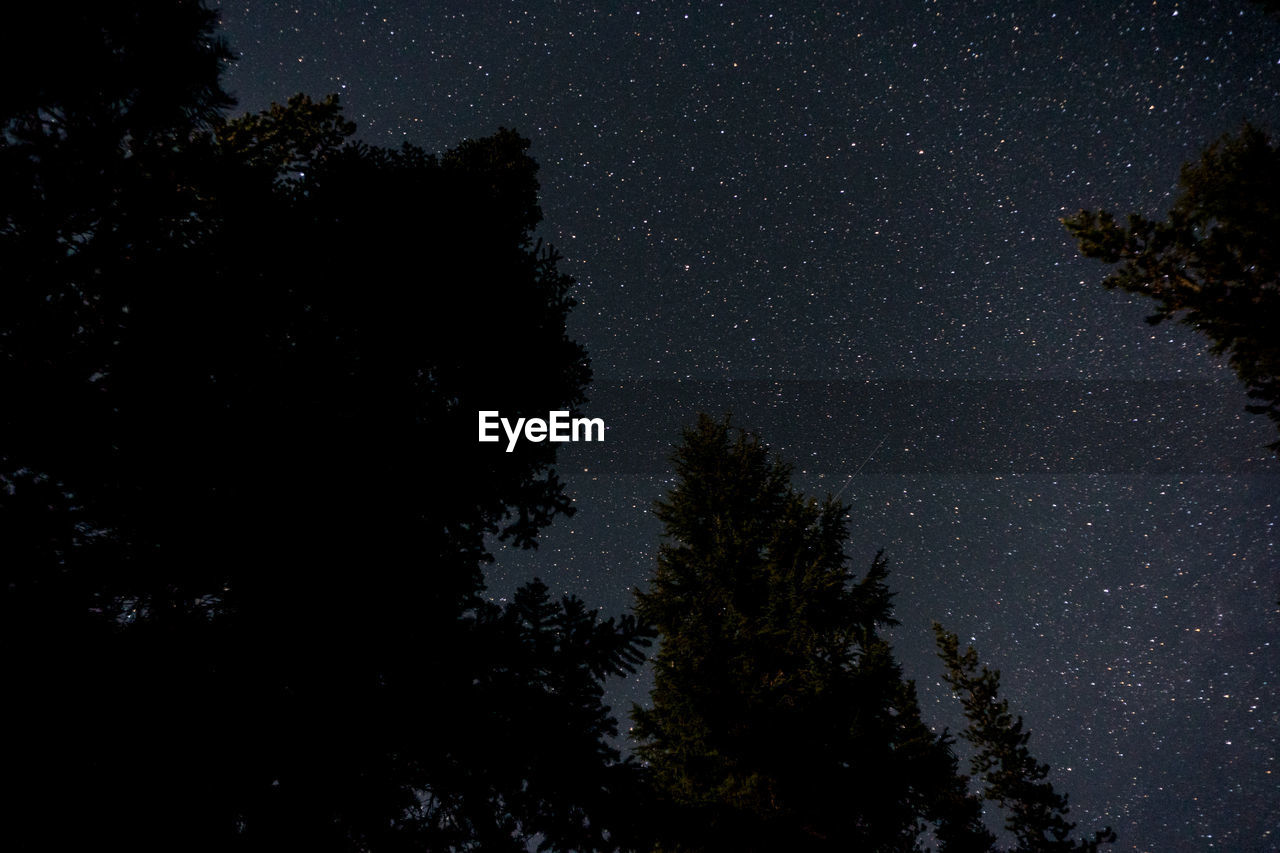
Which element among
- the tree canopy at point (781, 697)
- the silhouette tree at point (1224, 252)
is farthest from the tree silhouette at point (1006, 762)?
the silhouette tree at point (1224, 252)

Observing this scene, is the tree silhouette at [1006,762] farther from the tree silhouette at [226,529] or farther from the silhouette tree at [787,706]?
the tree silhouette at [226,529]

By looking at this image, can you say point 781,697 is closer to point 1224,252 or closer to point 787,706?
point 787,706

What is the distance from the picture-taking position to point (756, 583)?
968cm

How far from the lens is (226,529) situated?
3.56 m

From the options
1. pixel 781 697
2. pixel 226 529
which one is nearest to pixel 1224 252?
pixel 781 697

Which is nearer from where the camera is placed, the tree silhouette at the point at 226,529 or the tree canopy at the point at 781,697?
the tree silhouette at the point at 226,529

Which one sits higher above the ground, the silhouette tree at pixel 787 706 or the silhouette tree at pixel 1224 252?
the silhouette tree at pixel 1224 252

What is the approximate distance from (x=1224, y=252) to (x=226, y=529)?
401 inches

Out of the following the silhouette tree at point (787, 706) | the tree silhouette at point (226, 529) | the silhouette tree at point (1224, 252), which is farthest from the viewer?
the silhouette tree at point (787, 706)

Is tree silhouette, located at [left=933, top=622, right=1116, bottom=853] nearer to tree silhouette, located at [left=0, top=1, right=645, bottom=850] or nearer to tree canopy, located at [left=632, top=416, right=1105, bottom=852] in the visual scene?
tree canopy, located at [left=632, top=416, right=1105, bottom=852]

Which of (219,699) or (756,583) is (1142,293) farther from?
(219,699)

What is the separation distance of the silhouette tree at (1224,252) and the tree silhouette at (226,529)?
7.28 meters

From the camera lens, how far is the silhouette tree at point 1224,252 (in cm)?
532

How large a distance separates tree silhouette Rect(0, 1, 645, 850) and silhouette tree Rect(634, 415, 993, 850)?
4.62 m
